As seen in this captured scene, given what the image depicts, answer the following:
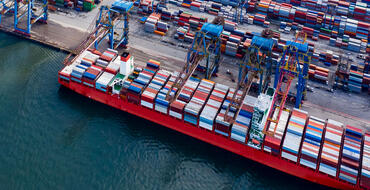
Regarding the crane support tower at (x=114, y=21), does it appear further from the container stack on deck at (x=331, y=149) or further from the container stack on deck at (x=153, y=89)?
the container stack on deck at (x=331, y=149)

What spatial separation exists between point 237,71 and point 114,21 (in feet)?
154

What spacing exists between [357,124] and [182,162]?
183ft

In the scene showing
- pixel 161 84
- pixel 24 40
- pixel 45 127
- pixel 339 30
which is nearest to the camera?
pixel 45 127

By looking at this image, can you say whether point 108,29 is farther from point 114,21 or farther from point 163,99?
point 163,99

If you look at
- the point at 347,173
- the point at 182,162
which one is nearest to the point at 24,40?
the point at 182,162

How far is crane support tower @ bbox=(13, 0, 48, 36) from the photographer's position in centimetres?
12875

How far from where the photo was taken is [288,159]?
90250mm

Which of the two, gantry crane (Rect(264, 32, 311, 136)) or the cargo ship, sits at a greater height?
gantry crane (Rect(264, 32, 311, 136))

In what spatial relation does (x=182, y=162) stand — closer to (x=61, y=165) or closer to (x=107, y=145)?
(x=107, y=145)

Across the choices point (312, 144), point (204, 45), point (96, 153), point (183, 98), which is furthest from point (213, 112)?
point (96, 153)

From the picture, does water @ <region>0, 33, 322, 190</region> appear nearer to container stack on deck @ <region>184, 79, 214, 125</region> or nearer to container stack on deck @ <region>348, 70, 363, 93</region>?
container stack on deck @ <region>184, 79, 214, 125</region>

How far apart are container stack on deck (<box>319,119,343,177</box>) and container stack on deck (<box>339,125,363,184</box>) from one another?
144cm

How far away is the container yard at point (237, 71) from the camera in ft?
301

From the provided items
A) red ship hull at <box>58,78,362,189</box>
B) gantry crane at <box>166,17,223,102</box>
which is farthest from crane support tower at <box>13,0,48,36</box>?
gantry crane at <box>166,17,223,102</box>
